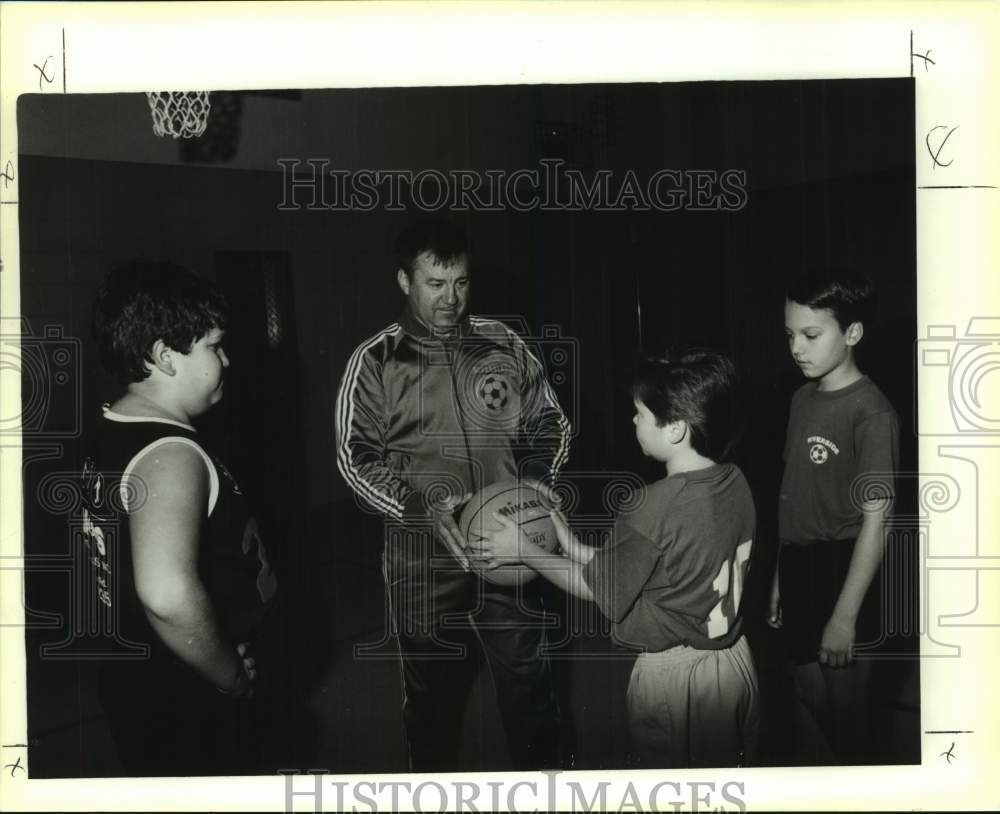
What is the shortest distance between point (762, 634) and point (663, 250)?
2.91 ft

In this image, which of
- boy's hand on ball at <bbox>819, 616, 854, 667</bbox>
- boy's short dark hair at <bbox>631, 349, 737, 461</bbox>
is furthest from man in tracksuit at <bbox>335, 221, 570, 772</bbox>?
boy's hand on ball at <bbox>819, 616, 854, 667</bbox>

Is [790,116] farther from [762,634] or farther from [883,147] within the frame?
[762,634]

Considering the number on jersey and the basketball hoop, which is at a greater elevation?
the basketball hoop

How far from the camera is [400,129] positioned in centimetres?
204

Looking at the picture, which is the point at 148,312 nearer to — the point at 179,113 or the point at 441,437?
the point at 179,113

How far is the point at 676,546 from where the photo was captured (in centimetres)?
204

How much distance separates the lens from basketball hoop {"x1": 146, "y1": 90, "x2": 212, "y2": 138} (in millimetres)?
2039

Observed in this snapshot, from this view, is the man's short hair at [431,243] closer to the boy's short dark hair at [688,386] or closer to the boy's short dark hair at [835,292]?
the boy's short dark hair at [688,386]


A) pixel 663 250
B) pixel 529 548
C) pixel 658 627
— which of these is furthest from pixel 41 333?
pixel 658 627

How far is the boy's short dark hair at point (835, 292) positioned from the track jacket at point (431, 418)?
625 mm

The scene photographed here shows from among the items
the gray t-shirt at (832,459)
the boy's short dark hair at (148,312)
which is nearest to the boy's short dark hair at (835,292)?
the gray t-shirt at (832,459)

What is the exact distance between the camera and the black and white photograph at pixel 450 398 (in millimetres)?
2027

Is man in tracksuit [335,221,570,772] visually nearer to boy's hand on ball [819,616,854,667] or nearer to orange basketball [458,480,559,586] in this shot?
orange basketball [458,480,559,586]

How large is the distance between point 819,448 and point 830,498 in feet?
0.38
